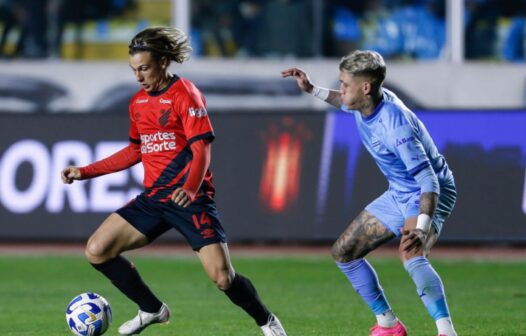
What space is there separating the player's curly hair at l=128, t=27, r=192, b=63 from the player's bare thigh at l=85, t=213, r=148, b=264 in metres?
1.22

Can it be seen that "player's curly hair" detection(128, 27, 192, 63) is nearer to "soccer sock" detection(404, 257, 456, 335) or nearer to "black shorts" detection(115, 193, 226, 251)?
"black shorts" detection(115, 193, 226, 251)

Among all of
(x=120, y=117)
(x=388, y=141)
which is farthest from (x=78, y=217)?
(x=388, y=141)

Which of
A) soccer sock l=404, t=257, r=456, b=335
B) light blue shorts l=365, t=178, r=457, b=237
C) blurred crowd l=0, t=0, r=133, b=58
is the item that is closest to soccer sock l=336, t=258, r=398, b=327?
light blue shorts l=365, t=178, r=457, b=237

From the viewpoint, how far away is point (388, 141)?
8562 millimetres

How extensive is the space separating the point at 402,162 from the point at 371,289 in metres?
1.01

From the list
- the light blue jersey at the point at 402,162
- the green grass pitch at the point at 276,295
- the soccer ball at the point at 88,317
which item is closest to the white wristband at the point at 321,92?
the light blue jersey at the point at 402,162

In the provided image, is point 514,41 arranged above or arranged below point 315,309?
above

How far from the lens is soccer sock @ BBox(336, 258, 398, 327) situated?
9.12 metres

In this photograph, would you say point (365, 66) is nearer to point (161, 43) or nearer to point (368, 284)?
point (161, 43)

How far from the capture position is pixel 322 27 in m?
21.6

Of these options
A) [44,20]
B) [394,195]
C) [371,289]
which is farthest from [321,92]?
[44,20]

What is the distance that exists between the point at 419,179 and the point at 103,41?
1435 cm

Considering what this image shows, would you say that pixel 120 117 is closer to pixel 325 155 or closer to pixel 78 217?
pixel 78 217

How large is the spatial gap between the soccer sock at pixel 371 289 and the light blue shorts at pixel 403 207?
0.38 metres
